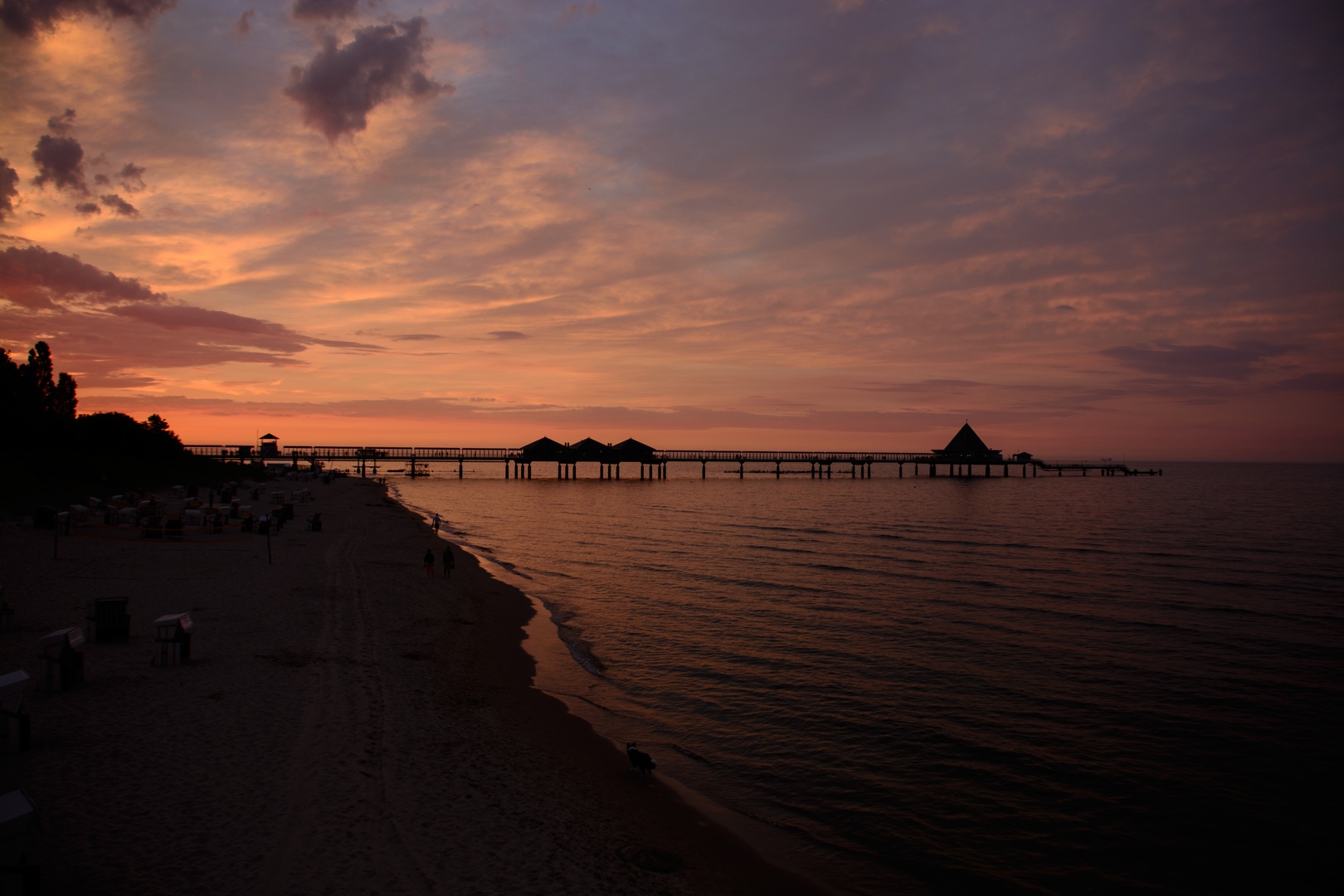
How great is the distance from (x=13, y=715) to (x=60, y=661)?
8.68 ft

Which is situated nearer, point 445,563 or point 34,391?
point 445,563

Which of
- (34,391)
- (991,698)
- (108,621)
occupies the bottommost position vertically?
(991,698)

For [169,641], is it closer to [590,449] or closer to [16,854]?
[16,854]

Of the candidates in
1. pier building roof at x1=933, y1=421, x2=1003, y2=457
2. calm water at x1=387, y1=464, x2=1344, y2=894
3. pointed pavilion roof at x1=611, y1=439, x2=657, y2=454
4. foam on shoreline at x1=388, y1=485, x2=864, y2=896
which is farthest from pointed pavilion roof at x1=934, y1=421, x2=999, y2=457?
foam on shoreline at x1=388, y1=485, x2=864, y2=896

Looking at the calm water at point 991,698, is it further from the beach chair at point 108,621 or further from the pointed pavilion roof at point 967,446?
the pointed pavilion roof at point 967,446

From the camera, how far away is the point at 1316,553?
104 feet

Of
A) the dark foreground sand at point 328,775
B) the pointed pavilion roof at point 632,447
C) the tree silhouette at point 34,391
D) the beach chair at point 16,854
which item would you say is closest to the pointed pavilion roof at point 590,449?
the pointed pavilion roof at point 632,447

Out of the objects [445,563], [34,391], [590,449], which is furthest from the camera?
[590,449]

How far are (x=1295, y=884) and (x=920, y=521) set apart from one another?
135ft

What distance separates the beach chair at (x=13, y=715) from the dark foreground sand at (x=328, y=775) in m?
0.24

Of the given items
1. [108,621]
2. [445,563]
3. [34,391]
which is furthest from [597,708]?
[34,391]

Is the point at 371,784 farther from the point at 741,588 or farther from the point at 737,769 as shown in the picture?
the point at 741,588

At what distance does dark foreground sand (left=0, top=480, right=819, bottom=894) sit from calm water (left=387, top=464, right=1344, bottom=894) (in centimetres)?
152

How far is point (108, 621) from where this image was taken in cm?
1356
